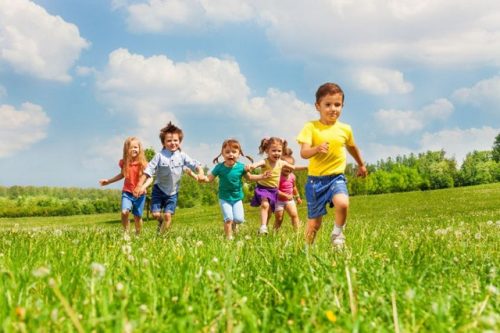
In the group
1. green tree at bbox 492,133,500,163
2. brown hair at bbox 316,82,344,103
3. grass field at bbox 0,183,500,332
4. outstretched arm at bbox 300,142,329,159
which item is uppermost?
green tree at bbox 492,133,500,163

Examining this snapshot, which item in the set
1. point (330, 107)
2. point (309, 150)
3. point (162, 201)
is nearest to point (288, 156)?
point (162, 201)

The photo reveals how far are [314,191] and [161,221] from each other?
6301 mm

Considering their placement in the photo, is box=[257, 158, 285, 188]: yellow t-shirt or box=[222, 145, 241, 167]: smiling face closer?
box=[222, 145, 241, 167]: smiling face

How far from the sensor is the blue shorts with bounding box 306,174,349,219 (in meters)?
7.36

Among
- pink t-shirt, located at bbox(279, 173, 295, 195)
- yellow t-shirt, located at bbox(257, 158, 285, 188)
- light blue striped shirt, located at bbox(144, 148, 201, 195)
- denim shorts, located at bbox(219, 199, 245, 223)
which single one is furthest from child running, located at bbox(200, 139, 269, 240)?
pink t-shirt, located at bbox(279, 173, 295, 195)

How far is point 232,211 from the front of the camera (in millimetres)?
10953

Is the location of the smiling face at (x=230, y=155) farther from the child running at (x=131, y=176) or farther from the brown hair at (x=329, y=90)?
the brown hair at (x=329, y=90)

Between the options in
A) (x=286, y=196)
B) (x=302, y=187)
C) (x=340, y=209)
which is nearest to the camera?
(x=340, y=209)

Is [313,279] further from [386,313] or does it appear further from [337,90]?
[337,90]

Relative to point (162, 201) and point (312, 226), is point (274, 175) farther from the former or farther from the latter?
point (312, 226)

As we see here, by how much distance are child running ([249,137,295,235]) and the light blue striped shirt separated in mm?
1699

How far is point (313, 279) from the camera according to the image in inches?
128

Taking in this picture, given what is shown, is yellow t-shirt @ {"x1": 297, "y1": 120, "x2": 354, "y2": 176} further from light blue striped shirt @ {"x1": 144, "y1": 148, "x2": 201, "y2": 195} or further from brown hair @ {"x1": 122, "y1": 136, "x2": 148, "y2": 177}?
brown hair @ {"x1": 122, "y1": 136, "x2": 148, "y2": 177}

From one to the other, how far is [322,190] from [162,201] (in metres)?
5.71
